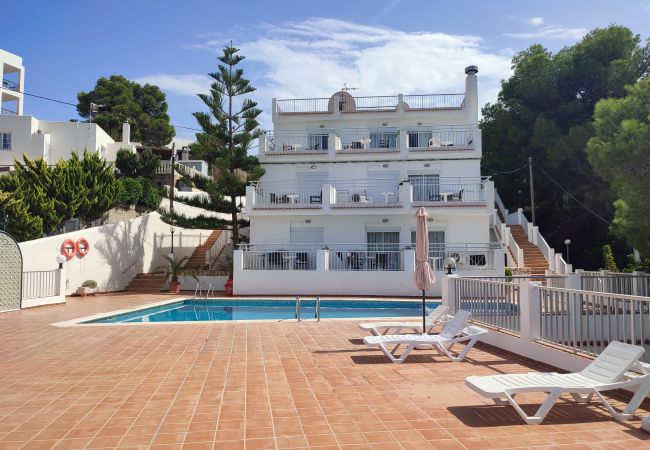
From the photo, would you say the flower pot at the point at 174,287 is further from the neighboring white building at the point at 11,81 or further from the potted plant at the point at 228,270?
the neighboring white building at the point at 11,81

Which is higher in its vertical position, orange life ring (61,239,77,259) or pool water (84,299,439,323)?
orange life ring (61,239,77,259)

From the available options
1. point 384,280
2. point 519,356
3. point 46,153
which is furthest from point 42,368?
point 46,153

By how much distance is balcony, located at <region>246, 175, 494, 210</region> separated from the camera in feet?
67.7

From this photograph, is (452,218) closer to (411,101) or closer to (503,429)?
(411,101)

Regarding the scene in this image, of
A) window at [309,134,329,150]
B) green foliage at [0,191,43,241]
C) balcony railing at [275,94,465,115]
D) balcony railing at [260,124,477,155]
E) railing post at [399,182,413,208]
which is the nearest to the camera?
green foliage at [0,191,43,241]

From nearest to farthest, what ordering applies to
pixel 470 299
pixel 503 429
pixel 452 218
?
pixel 503 429 → pixel 470 299 → pixel 452 218

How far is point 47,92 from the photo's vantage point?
24219mm

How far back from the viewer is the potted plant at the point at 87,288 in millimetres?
18016

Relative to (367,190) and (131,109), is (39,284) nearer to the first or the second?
(367,190)

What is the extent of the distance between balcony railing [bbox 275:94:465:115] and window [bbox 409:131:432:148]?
4.07 ft

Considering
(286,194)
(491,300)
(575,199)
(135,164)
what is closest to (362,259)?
(286,194)

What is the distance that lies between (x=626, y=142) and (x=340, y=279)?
1118 cm

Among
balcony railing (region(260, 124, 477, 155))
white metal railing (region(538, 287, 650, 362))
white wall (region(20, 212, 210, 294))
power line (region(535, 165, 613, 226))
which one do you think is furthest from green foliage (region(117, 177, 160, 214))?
power line (region(535, 165, 613, 226))

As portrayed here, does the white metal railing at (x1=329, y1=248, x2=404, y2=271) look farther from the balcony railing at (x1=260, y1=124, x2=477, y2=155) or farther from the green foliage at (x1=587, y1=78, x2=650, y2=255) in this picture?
the green foliage at (x1=587, y1=78, x2=650, y2=255)
